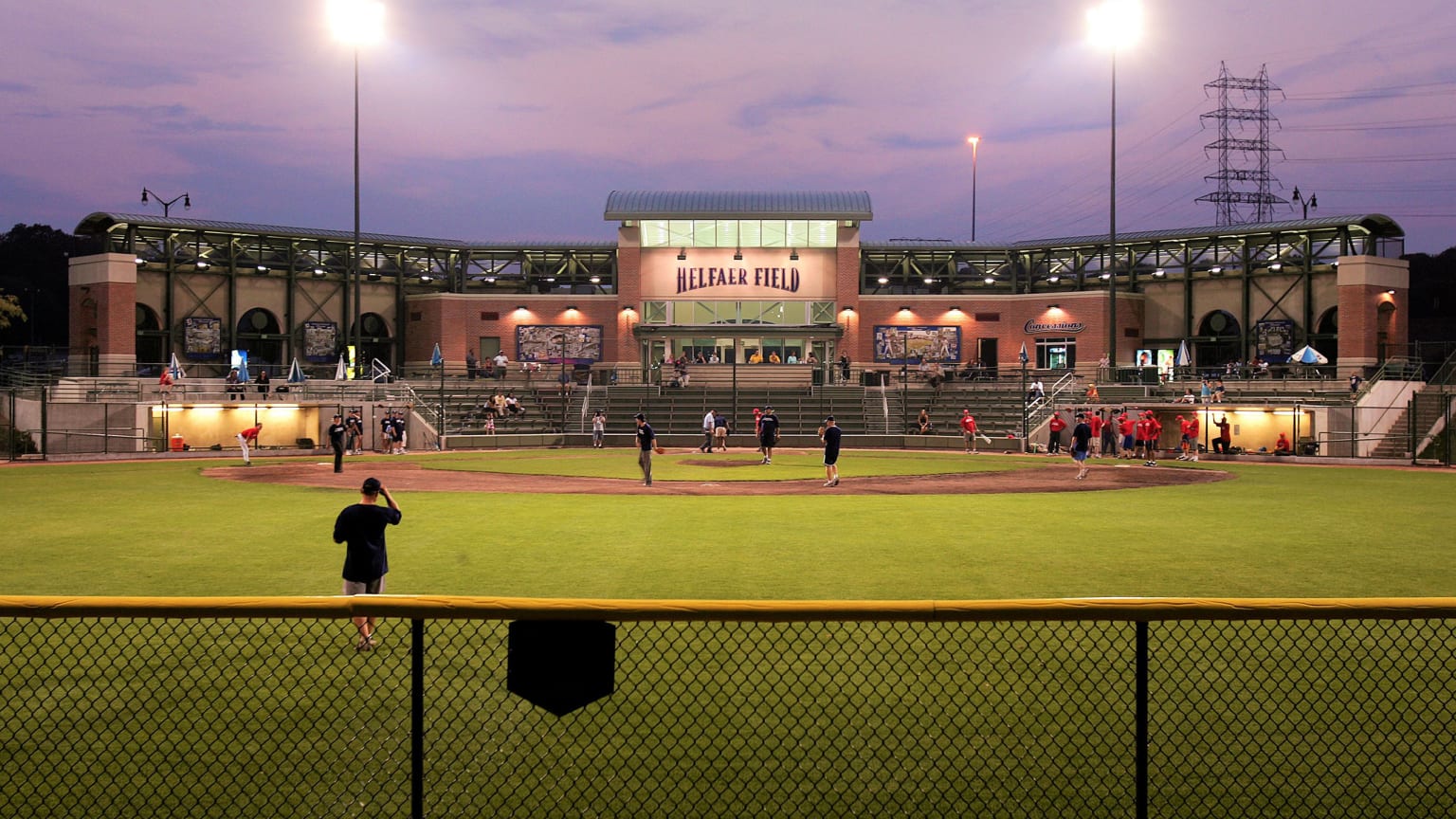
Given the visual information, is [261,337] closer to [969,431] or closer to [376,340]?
[376,340]

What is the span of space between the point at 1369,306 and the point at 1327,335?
2.59m

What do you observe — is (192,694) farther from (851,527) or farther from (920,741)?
(851,527)

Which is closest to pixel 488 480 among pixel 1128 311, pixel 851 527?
pixel 851 527

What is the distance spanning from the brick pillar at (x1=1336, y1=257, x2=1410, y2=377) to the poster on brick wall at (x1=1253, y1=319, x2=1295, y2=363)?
316cm

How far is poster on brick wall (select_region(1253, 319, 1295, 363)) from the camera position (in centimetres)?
5550

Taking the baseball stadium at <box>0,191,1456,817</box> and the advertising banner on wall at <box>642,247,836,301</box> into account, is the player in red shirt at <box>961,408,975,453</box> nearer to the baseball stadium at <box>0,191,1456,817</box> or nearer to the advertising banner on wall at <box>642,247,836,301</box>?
the baseball stadium at <box>0,191,1456,817</box>

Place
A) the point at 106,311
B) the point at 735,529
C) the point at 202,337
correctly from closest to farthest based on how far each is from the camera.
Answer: the point at 735,529 < the point at 106,311 < the point at 202,337

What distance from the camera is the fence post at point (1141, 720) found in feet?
15.3

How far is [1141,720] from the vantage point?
4781 mm

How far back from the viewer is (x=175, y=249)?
5684 cm

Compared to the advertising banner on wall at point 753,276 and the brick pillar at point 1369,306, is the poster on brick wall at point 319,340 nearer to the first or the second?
the advertising banner on wall at point 753,276

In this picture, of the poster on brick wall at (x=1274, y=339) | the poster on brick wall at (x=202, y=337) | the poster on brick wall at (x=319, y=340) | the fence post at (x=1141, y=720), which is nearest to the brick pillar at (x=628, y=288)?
the poster on brick wall at (x=319, y=340)

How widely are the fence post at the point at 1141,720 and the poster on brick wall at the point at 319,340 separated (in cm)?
6234

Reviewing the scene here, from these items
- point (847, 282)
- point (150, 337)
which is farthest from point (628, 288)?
point (150, 337)
